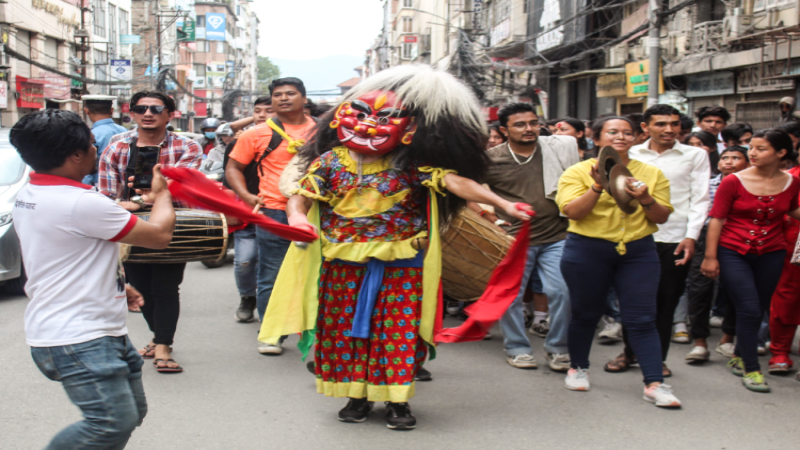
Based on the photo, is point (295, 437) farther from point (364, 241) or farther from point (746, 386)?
point (746, 386)

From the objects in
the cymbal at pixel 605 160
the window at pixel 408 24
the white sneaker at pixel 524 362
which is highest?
the window at pixel 408 24

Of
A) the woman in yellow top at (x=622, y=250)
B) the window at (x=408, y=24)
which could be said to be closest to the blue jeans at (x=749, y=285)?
the woman in yellow top at (x=622, y=250)

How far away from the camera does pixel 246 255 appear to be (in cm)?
641

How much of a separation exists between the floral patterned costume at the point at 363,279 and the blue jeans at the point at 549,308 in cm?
133

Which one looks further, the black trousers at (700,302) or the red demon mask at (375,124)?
the black trousers at (700,302)

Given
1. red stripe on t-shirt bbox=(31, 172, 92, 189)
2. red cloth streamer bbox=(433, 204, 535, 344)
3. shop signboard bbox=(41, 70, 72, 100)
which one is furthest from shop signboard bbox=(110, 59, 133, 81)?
red stripe on t-shirt bbox=(31, 172, 92, 189)

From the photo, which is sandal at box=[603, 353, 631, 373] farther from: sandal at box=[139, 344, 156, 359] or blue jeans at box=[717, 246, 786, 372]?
sandal at box=[139, 344, 156, 359]

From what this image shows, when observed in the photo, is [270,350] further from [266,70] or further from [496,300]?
[266,70]

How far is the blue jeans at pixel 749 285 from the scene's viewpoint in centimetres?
489

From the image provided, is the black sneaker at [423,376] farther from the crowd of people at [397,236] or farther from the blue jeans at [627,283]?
the blue jeans at [627,283]

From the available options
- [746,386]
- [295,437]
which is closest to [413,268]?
[295,437]

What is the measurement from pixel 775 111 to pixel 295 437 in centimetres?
1365

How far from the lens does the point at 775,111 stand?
48.3 feet

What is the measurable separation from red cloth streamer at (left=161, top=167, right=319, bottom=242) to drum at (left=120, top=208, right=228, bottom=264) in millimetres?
1565
